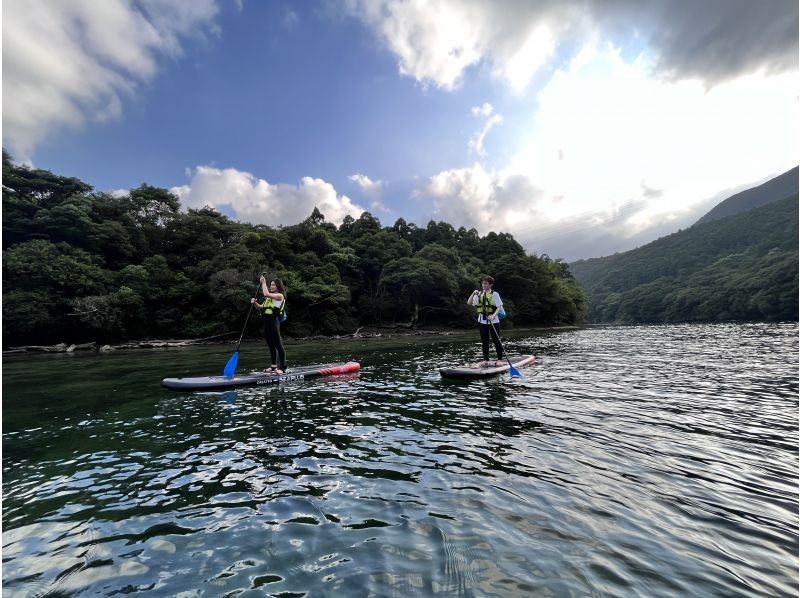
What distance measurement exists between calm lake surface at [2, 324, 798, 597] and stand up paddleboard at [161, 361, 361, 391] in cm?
147

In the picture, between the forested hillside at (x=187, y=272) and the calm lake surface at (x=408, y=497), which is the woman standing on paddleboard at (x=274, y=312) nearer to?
the calm lake surface at (x=408, y=497)

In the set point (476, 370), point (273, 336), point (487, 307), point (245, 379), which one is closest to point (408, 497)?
point (476, 370)

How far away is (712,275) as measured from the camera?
10044 centimetres

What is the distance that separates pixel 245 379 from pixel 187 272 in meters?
35.5

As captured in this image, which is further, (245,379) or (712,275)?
(712,275)

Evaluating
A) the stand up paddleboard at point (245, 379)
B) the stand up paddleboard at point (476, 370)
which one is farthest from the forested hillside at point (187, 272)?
the stand up paddleboard at point (476, 370)

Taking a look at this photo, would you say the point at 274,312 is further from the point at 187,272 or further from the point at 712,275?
the point at 712,275

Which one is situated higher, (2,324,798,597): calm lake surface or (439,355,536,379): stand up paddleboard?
(439,355,536,379): stand up paddleboard

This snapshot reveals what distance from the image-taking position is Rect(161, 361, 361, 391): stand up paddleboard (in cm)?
1093

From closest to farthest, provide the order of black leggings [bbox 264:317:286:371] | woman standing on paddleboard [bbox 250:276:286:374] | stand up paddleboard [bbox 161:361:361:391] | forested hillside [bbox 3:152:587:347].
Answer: stand up paddleboard [bbox 161:361:361:391], woman standing on paddleboard [bbox 250:276:286:374], black leggings [bbox 264:317:286:371], forested hillside [bbox 3:152:587:347]

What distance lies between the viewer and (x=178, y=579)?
312 cm

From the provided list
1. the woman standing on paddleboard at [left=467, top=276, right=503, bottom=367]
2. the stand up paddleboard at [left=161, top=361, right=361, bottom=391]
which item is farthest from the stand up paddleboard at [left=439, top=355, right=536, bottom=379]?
the stand up paddleboard at [left=161, top=361, right=361, bottom=391]

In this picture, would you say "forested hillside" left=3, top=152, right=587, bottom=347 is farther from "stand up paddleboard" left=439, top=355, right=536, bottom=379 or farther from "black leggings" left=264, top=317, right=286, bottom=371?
"stand up paddleboard" left=439, top=355, right=536, bottom=379

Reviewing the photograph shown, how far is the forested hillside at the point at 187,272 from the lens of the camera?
3177 centimetres
